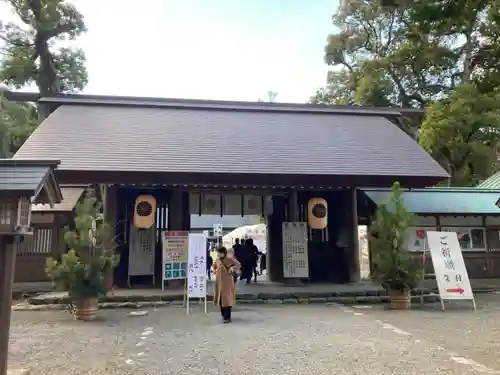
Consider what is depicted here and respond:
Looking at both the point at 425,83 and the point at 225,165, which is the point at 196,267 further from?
the point at 425,83

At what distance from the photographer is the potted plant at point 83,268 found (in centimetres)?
831

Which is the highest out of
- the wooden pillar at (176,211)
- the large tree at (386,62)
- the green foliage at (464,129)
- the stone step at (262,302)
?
the large tree at (386,62)

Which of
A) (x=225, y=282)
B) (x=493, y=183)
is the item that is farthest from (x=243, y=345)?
(x=493, y=183)

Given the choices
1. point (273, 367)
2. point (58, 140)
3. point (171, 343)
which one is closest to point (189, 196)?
point (58, 140)

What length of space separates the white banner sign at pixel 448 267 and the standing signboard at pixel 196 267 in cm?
506

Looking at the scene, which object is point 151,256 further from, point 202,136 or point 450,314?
point 450,314

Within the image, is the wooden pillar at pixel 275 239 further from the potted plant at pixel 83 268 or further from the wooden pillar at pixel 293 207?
the potted plant at pixel 83 268

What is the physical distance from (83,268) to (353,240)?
7554mm

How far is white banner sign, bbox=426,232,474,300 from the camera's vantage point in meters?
9.49

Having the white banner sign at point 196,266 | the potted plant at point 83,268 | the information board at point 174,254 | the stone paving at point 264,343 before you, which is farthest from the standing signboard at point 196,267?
the potted plant at point 83,268

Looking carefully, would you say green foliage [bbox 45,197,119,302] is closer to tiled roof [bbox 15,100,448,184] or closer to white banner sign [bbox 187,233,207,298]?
white banner sign [bbox 187,233,207,298]

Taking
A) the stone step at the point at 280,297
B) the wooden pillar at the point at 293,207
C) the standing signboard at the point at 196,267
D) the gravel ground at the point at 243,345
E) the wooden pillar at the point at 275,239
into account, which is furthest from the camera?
the wooden pillar at the point at 275,239

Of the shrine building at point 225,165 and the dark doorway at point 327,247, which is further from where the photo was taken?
the dark doorway at point 327,247

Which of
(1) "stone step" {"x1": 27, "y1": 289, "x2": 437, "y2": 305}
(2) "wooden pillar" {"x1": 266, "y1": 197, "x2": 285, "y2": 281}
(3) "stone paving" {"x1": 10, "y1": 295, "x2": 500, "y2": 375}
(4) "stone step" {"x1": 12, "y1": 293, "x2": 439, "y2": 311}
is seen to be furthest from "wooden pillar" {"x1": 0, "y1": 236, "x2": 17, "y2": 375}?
(2) "wooden pillar" {"x1": 266, "y1": 197, "x2": 285, "y2": 281}
